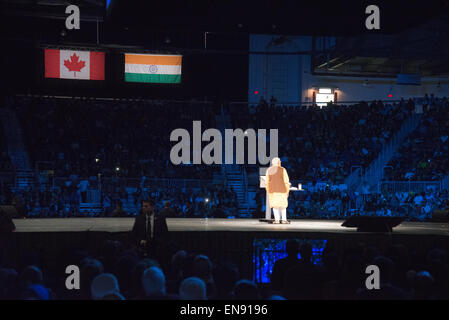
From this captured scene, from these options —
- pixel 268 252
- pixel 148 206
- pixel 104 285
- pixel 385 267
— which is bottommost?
pixel 268 252

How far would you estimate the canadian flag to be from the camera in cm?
2462

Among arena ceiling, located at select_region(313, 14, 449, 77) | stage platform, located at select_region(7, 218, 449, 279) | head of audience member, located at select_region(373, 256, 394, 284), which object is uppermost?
arena ceiling, located at select_region(313, 14, 449, 77)

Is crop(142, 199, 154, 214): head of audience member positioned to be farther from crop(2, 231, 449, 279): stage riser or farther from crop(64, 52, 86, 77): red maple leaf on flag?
crop(64, 52, 86, 77): red maple leaf on flag

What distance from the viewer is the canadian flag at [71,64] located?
24625 millimetres

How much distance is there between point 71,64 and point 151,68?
3.34 meters

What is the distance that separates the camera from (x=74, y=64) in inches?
972

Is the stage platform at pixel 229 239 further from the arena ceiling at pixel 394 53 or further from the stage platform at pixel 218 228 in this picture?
the arena ceiling at pixel 394 53

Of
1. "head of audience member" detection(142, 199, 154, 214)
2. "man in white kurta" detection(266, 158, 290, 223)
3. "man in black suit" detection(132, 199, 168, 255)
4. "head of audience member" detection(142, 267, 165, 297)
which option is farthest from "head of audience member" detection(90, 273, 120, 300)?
"man in white kurta" detection(266, 158, 290, 223)

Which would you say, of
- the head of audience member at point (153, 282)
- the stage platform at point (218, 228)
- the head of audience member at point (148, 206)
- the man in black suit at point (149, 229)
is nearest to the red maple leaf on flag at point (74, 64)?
the stage platform at point (218, 228)

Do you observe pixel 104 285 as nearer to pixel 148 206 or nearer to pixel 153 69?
pixel 148 206

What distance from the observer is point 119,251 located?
Result: 7.29m

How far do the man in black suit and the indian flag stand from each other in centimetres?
1608

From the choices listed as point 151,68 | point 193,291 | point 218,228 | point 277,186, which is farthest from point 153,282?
point 151,68

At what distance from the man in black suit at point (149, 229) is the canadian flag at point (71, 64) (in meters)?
16.9
